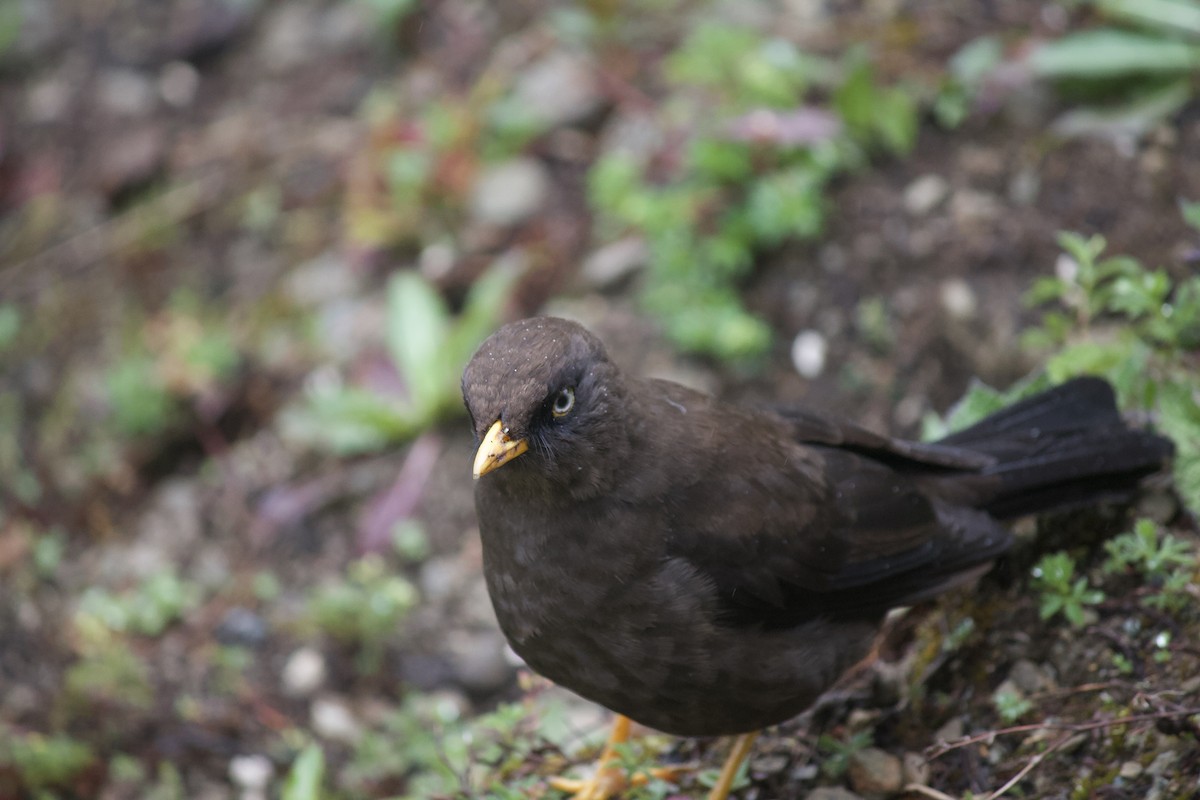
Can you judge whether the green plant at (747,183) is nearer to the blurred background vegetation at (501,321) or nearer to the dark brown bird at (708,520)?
the blurred background vegetation at (501,321)

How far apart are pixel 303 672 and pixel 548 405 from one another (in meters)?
2.56

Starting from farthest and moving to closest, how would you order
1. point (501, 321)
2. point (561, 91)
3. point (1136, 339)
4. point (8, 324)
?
point (8, 324) < point (561, 91) < point (501, 321) < point (1136, 339)

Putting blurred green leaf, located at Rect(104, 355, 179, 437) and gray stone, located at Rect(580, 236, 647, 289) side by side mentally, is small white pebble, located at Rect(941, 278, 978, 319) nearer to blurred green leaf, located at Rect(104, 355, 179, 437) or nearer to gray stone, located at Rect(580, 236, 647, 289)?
gray stone, located at Rect(580, 236, 647, 289)

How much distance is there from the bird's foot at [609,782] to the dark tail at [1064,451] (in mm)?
1351

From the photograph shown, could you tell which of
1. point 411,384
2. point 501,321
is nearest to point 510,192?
point 501,321

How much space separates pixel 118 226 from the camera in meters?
7.41

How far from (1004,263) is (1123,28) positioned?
1325 mm

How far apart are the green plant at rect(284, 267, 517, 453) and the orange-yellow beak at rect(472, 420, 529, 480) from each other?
110 inches

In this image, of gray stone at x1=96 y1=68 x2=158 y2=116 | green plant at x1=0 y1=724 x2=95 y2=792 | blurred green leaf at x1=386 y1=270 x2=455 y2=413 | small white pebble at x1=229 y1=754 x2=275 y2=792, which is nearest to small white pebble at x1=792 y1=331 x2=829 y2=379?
blurred green leaf at x1=386 y1=270 x2=455 y2=413

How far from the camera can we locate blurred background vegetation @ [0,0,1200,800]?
12.9ft

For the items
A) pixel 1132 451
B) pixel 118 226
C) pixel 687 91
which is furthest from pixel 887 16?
pixel 118 226

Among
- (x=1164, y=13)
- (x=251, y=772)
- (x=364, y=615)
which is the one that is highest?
(x=1164, y=13)

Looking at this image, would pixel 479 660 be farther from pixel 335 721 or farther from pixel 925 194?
pixel 925 194

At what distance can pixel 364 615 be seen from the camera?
529 cm
